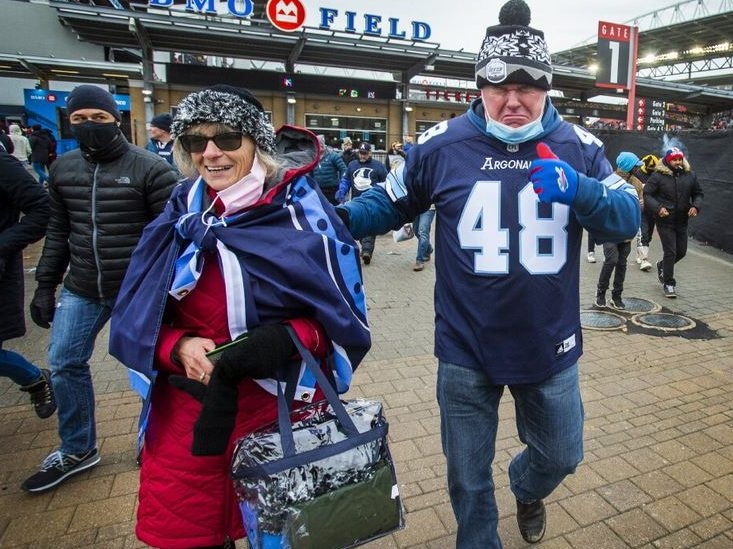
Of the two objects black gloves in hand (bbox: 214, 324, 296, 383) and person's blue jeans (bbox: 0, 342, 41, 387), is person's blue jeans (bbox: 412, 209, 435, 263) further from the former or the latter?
black gloves in hand (bbox: 214, 324, 296, 383)

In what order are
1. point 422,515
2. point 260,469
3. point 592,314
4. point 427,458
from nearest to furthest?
1. point 260,469
2. point 422,515
3. point 427,458
4. point 592,314

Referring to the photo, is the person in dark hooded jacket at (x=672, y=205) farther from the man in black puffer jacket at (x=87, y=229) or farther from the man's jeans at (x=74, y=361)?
the man's jeans at (x=74, y=361)

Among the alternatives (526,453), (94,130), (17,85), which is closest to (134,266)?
(94,130)

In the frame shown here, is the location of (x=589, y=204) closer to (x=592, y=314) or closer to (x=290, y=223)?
(x=290, y=223)

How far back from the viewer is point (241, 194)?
1.80 m

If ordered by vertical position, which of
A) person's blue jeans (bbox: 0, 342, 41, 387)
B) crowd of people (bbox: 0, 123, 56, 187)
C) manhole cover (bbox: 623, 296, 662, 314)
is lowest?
manhole cover (bbox: 623, 296, 662, 314)

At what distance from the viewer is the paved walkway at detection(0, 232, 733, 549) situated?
2.64m

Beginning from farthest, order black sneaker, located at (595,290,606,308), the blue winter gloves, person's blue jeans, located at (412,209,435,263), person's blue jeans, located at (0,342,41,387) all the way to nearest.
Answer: person's blue jeans, located at (412,209,435,263)
black sneaker, located at (595,290,606,308)
person's blue jeans, located at (0,342,41,387)
the blue winter gloves

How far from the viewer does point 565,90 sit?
3003 centimetres

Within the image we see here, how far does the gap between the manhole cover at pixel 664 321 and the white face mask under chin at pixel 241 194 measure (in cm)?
541

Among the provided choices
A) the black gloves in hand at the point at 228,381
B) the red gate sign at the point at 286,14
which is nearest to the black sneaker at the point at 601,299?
the black gloves in hand at the point at 228,381

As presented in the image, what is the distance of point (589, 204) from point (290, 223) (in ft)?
3.55

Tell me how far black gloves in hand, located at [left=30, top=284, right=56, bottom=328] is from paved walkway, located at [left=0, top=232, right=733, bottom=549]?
36.4 inches

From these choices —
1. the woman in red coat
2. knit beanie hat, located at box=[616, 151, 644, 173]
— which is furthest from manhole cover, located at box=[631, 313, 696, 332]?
the woman in red coat
